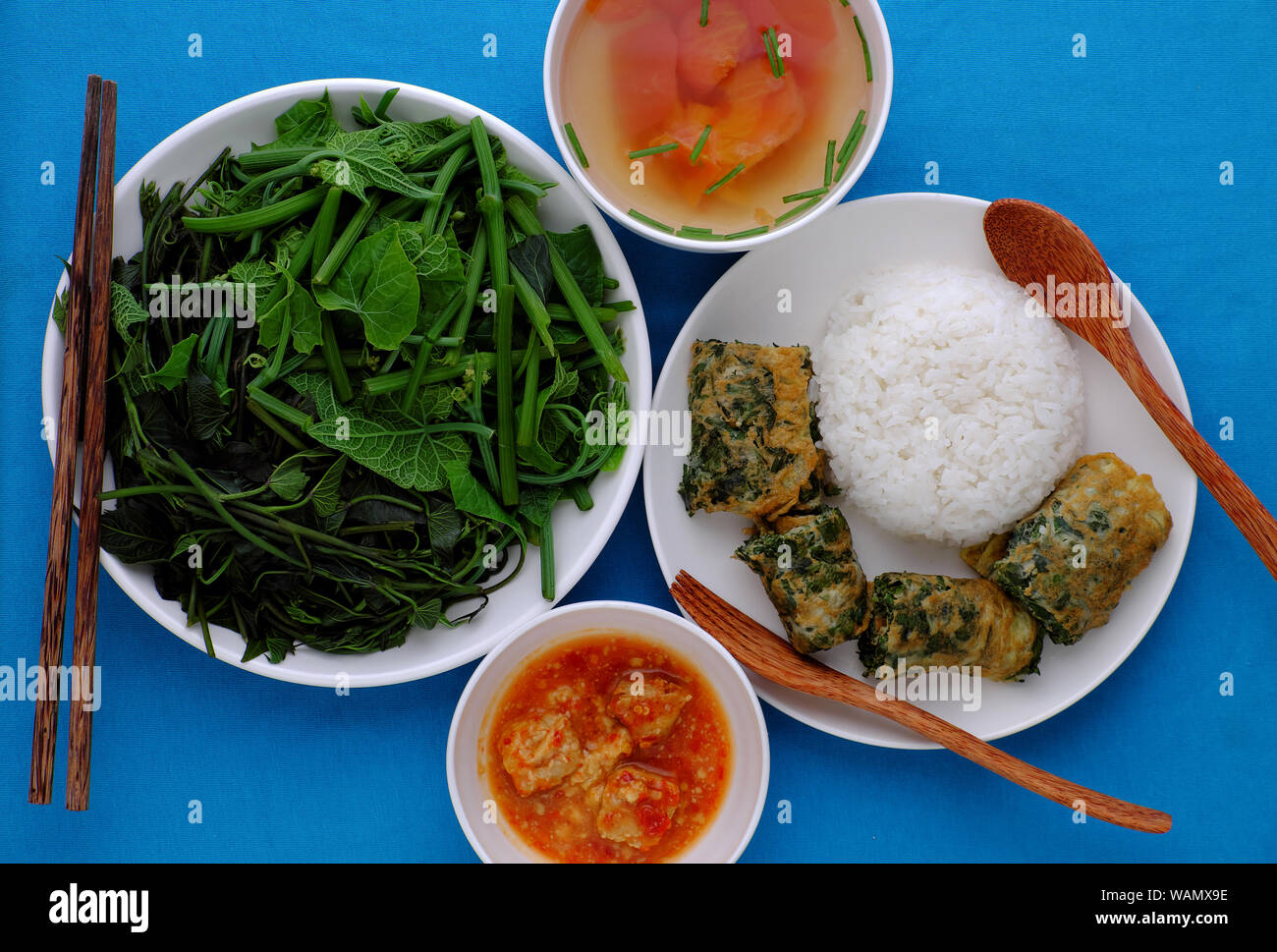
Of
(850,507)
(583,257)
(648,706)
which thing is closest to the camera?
(583,257)

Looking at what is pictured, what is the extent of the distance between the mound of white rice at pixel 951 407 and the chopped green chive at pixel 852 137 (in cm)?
38

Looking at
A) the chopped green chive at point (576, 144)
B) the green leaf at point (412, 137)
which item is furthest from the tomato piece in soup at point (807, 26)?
the green leaf at point (412, 137)

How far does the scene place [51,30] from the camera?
227cm

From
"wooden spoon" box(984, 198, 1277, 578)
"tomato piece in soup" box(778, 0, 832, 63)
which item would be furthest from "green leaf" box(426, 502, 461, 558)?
"wooden spoon" box(984, 198, 1277, 578)

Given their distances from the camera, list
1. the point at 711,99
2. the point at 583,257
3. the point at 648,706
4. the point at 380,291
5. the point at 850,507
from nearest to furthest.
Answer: the point at 380,291
the point at 711,99
the point at 583,257
the point at 648,706
the point at 850,507

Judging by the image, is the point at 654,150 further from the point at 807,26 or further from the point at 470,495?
the point at 470,495

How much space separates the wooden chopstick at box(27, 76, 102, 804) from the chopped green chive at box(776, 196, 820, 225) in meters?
1.50

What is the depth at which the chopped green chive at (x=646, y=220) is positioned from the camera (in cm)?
187

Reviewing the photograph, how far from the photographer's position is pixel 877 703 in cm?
206

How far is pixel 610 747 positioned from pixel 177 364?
4.16 feet

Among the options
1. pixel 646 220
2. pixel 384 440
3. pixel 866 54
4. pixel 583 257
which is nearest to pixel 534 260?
pixel 583 257

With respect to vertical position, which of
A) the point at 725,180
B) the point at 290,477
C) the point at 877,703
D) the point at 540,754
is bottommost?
the point at 540,754

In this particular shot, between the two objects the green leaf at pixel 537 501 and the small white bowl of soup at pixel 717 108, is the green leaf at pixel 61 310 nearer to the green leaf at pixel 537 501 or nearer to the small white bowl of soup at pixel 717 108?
the green leaf at pixel 537 501
